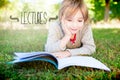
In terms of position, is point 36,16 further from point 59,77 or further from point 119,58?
point 59,77

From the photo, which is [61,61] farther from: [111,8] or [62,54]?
[111,8]

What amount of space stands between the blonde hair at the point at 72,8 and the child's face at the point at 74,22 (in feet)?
0.07

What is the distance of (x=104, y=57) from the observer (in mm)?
2373

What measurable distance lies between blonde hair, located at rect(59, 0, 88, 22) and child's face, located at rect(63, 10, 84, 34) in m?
0.02

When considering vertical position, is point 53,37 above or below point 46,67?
above

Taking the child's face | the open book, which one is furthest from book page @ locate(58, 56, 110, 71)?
the child's face

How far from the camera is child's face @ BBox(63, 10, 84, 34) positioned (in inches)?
87.8

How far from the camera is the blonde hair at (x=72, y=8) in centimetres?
224

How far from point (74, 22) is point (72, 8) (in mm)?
88

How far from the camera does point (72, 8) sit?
2.24 meters

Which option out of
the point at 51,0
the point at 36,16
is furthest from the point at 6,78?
the point at 51,0

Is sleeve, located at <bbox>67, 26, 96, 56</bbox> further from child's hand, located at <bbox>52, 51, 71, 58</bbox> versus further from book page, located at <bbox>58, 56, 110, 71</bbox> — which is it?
book page, located at <bbox>58, 56, 110, 71</bbox>

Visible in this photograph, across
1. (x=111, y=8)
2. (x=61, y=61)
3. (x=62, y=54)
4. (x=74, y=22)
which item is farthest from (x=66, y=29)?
(x=111, y=8)

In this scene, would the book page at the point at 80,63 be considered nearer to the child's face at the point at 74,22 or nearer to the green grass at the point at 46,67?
the green grass at the point at 46,67
